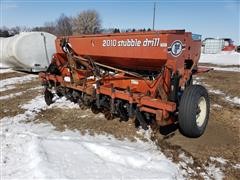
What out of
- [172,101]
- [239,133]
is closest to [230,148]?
[239,133]

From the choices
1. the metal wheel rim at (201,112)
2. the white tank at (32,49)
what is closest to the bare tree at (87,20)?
the white tank at (32,49)

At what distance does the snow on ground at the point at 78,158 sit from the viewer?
3.91 meters

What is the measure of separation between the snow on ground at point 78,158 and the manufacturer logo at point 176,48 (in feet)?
4.86

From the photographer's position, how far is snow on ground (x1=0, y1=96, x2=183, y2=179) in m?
3.91

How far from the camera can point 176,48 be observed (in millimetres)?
5172

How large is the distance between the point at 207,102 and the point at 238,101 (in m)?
3.18

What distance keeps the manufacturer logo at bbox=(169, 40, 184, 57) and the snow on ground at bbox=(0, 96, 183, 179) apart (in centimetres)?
148

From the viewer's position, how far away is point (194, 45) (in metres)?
5.82

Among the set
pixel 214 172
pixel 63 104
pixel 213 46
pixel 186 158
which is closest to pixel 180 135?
pixel 186 158

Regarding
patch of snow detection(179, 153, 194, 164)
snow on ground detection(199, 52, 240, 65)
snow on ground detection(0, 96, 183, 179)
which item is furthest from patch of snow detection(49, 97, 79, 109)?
snow on ground detection(199, 52, 240, 65)

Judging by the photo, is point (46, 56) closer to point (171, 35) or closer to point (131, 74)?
point (131, 74)

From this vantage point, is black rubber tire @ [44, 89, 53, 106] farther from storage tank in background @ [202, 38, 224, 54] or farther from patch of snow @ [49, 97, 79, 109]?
storage tank in background @ [202, 38, 224, 54]

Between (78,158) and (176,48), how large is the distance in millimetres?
2294

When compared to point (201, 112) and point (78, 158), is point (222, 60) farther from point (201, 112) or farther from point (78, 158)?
point (78, 158)
